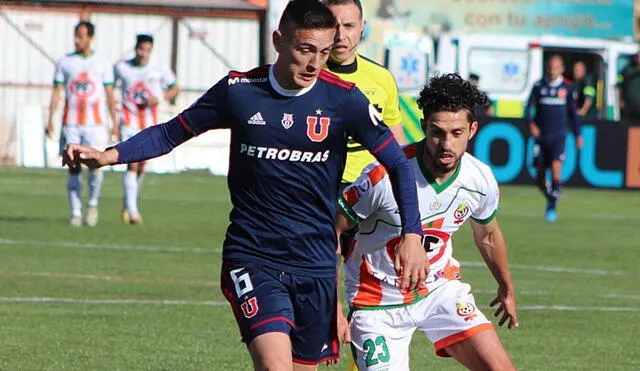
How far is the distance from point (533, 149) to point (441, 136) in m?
21.2

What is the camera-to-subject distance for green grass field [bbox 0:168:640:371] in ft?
34.2

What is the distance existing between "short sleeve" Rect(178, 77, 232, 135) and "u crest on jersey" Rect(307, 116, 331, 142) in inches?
14.2

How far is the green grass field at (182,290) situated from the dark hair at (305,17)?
11.0ft

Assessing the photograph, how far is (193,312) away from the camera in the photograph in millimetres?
12305

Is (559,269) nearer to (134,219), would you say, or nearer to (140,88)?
(134,219)

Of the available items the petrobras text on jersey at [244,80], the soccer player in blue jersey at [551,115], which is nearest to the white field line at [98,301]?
the petrobras text on jersey at [244,80]

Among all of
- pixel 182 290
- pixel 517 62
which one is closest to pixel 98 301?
pixel 182 290

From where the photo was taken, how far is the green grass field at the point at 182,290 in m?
10.4

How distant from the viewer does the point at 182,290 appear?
13516mm

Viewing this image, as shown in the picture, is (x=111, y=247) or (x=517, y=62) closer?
(x=111, y=247)

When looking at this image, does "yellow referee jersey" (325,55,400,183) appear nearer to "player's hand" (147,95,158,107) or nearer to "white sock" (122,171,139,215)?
"white sock" (122,171,139,215)

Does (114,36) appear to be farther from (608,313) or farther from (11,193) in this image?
(608,313)

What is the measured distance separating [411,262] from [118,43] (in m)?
30.1

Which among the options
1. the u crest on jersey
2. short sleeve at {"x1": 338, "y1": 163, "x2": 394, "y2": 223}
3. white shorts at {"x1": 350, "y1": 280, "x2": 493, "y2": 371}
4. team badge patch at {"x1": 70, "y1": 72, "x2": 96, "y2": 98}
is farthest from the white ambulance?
the u crest on jersey
